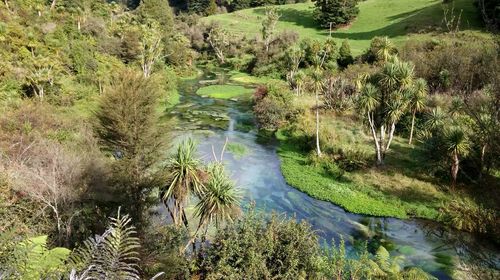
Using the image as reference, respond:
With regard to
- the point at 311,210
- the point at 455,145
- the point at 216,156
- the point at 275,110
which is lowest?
the point at 311,210

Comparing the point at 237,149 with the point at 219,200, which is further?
the point at 237,149

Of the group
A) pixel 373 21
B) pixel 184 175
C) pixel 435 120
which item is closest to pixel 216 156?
pixel 184 175

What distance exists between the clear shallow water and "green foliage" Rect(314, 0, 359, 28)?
50.6 meters

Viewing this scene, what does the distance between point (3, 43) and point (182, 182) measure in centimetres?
3507

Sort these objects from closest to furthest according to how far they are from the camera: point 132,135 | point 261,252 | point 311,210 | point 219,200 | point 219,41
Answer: point 261,252 → point 219,200 → point 132,135 → point 311,210 → point 219,41

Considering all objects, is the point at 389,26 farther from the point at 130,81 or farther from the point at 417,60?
the point at 130,81

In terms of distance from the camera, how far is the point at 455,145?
2492 cm

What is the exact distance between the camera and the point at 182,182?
1727 centimetres

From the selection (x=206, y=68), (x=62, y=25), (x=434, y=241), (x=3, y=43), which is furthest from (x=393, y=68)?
(x=206, y=68)

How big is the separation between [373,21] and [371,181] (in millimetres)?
62744

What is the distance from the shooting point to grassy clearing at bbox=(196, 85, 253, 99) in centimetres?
5797

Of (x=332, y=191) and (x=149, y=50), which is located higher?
(x=149, y=50)

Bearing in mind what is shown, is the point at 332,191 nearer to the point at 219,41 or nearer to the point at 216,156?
the point at 216,156

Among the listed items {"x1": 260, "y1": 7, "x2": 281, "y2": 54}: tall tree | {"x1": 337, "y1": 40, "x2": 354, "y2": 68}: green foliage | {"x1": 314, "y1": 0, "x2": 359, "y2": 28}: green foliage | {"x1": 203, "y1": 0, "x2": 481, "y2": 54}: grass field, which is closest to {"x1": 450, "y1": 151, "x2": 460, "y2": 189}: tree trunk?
{"x1": 203, "y1": 0, "x2": 481, "y2": 54}: grass field
